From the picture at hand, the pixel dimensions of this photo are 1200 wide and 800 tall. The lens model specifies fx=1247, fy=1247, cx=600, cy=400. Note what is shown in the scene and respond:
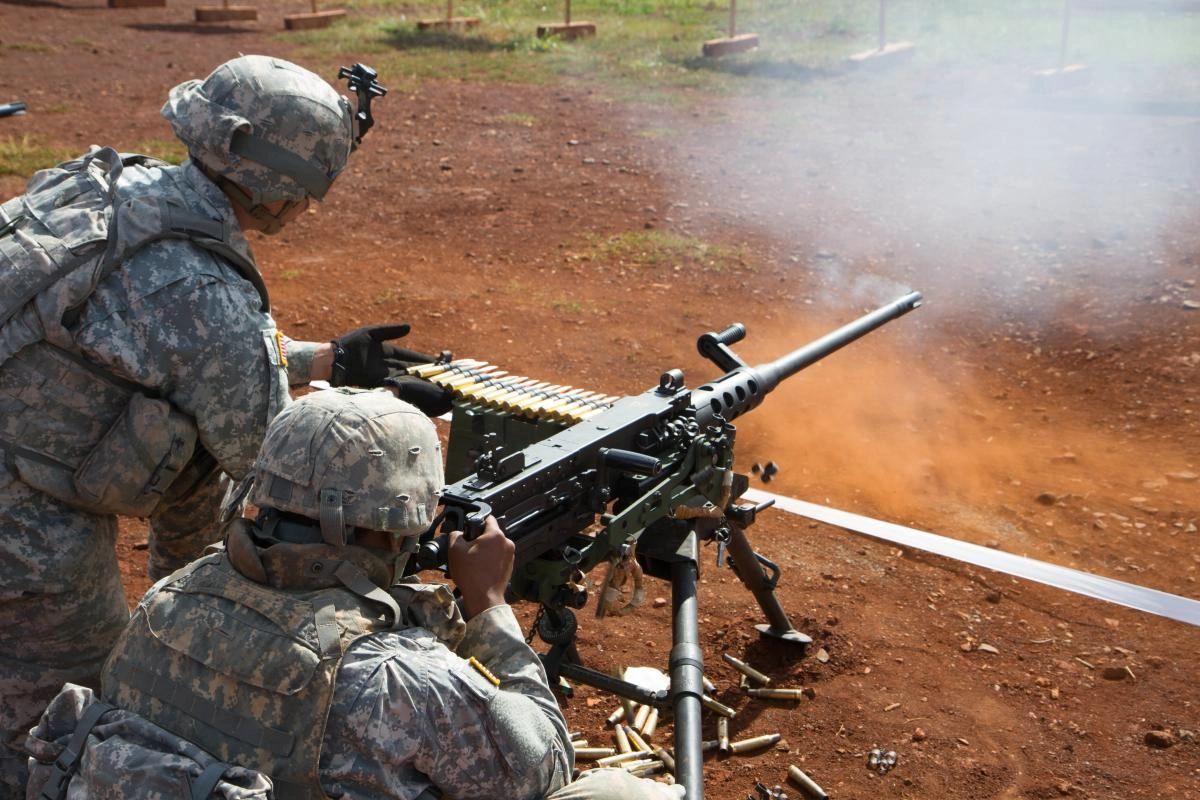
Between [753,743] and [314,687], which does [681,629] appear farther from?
[314,687]

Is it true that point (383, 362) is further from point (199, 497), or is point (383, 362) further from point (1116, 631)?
point (1116, 631)

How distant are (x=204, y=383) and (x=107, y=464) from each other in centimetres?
36

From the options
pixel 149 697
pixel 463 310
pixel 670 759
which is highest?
pixel 149 697

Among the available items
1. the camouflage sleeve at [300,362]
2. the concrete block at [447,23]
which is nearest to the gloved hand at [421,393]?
the camouflage sleeve at [300,362]

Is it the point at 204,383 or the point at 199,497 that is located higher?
the point at 204,383

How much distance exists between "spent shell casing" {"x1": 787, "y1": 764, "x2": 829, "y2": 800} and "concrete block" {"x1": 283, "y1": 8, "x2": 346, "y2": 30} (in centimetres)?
1785

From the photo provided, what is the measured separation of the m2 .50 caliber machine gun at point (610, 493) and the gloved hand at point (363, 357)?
17 cm

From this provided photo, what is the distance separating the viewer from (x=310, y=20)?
20.2m

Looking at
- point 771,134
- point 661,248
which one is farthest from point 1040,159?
point 661,248

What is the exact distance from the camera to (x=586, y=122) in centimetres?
1444

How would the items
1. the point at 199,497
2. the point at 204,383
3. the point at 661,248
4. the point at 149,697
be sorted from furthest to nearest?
the point at 661,248 < the point at 199,497 < the point at 204,383 < the point at 149,697

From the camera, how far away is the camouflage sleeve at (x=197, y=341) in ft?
11.2

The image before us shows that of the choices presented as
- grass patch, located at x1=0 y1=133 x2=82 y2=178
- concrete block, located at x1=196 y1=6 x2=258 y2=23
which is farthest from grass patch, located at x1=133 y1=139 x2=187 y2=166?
concrete block, located at x1=196 y1=6 x2=258 y2=23

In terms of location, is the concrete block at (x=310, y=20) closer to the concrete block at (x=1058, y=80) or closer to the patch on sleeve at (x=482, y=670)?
the concrete block at (x=1058, y=80)
